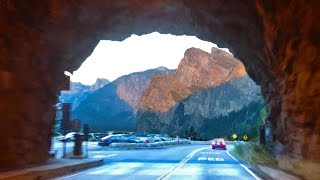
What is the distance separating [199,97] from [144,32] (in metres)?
112

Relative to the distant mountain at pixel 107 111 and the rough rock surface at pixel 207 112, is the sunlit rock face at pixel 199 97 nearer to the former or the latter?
the rough rock surface at pixel 207 112

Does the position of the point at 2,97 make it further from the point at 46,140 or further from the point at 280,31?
the point at 280,31

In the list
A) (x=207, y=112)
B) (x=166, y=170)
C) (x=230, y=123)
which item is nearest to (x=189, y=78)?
(x=207, y=112)

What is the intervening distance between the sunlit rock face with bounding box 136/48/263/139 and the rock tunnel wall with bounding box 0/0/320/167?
325 ft

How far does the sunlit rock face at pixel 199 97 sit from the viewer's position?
136725 millimetres

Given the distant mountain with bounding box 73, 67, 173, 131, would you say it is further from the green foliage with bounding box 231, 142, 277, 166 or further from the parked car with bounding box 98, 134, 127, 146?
the green foliage with bounding box 231, 142, 277, 166

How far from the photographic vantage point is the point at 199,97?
14462 cm

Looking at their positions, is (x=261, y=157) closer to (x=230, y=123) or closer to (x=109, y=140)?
(x=109, y=140)

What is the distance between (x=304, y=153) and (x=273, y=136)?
933cm

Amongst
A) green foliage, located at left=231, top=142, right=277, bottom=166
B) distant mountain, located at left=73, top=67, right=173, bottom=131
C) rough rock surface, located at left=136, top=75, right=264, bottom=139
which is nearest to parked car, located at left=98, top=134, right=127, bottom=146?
green foliage, located at left=231, top=142, right=277, bottom=166

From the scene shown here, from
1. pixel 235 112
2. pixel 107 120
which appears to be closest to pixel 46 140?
pixel 235 112

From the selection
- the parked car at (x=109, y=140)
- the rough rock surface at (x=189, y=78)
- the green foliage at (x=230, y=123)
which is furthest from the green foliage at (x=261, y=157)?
the rough rock surface at (x=189, y=78)

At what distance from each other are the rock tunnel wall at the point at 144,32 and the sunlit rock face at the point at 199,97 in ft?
325

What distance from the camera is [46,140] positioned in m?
25.1
